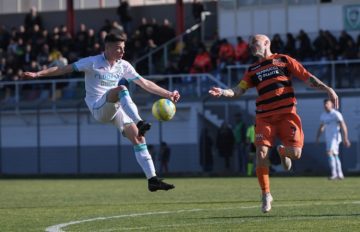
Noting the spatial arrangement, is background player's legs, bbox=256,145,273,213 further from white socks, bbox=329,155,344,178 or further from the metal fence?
the metal fence

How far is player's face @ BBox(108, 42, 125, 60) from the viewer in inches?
595

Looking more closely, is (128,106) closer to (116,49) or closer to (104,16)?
(116,49)

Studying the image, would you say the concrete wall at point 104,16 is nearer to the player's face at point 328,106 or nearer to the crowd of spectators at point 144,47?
the crowd of spectators at point 144,47

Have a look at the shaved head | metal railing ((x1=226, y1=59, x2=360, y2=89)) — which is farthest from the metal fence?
the shaved head

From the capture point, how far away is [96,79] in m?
15.5

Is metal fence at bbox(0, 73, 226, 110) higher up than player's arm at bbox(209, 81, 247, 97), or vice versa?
metal fence at bbox(0, 73, 226, 110)

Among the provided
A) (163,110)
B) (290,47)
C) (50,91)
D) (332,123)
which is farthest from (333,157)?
(50,91)

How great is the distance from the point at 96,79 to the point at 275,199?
3628 millimetres

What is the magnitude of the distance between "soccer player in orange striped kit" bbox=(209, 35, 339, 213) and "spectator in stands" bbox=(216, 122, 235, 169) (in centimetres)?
2020

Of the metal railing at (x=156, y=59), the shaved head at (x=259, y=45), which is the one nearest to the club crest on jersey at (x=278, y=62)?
the shaved head at (x=259, y=45)

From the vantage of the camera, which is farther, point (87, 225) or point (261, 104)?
point (261, 104)

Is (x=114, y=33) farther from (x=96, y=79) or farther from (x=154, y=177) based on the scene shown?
(x=154, y=177)

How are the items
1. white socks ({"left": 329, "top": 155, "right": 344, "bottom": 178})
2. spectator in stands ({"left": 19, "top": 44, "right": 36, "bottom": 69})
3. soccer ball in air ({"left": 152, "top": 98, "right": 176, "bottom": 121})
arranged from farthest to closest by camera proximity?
spectator in stands ({"left": 19, "top": 44, "right": 36, "bottom": 69}) < white socks ({"left": 329, "top": 155, "right": 344, "bottom": 178}) < soccer ball in air ({"left": 152, "top": 98, "right": 176, "bottom": 121})

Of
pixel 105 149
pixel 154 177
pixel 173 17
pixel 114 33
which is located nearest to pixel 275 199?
pixel 154 177
